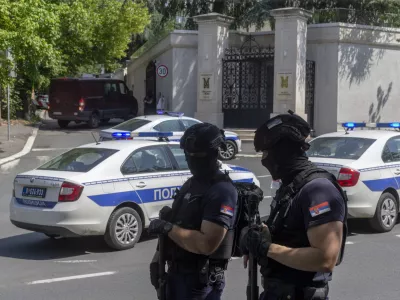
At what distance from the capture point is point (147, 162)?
9055 mm

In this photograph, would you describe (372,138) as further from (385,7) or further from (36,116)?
(36,116)

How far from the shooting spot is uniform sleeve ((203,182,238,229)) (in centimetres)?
362

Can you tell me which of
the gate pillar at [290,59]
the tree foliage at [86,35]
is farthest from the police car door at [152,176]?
the gate pillar at [290,59]

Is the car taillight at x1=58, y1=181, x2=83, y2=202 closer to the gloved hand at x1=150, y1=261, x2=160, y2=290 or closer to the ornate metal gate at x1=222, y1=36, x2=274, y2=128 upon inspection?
the gloved hand at x1=150, y1=261, x2=160, y2=290

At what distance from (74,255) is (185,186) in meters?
4.92

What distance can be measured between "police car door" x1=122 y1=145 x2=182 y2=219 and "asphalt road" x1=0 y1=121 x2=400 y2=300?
1.96 ft

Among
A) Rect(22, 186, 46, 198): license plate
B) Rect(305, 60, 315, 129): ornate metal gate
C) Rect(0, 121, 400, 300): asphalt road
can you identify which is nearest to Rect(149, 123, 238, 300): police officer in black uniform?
Rect(0, 121, 400, 300): asphalt road

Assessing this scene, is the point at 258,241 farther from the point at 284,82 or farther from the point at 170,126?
the point at 284,82

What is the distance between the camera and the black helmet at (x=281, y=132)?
320 cm

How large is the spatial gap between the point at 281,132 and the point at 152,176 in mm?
5837

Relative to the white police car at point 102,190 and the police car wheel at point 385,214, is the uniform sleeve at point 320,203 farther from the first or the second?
the police car wheel at point 385,214

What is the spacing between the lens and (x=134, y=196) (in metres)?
8.66

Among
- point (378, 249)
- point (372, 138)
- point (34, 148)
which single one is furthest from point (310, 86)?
point (378, 249)

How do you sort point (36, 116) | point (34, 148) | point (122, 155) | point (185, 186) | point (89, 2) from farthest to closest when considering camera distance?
point (36, 116)
point (89, 2)
point (34, 148)
point (122, 155)
point (185, 186)
